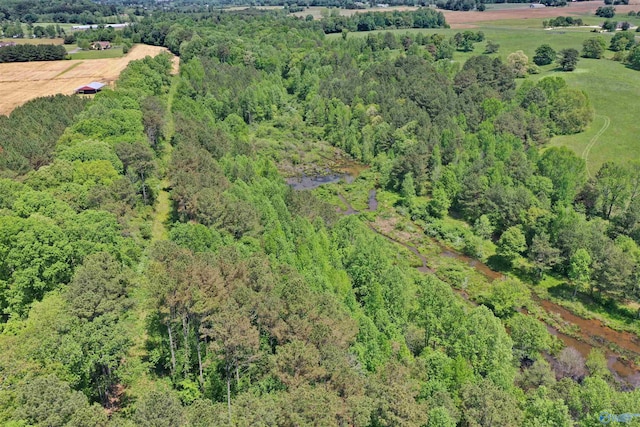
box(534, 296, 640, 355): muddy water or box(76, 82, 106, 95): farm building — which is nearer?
box(534, 296, 640, 355): muddy water

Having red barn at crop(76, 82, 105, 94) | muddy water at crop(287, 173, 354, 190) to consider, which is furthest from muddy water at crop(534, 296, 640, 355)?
red barn at crop(76, 82, 105, 94)

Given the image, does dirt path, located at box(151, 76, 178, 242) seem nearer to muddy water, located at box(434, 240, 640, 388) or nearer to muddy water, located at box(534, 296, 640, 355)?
muddy water, located at box(434, 240, 640, 388)

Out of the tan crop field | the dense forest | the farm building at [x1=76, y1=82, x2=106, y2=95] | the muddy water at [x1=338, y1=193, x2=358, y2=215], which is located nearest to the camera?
the dense forest

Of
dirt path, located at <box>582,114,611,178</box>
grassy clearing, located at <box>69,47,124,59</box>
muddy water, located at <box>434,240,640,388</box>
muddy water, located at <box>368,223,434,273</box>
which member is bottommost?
muddy water, located at <box>434,240,640,388</box>

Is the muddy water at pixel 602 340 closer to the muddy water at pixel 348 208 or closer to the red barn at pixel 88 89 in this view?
the muddy water at pixel 348 208

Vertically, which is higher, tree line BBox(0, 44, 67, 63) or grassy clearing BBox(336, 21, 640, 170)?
tree line BBox(0, 44, 67, 63)

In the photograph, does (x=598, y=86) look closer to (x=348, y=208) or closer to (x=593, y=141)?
(x=593, y=141)

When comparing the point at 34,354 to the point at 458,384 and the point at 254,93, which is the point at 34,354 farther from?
the point at 254,93

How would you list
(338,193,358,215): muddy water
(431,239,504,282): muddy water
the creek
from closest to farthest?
the creek → (431,239,504,282): muddy water → (338,193,358,215): muddy water
